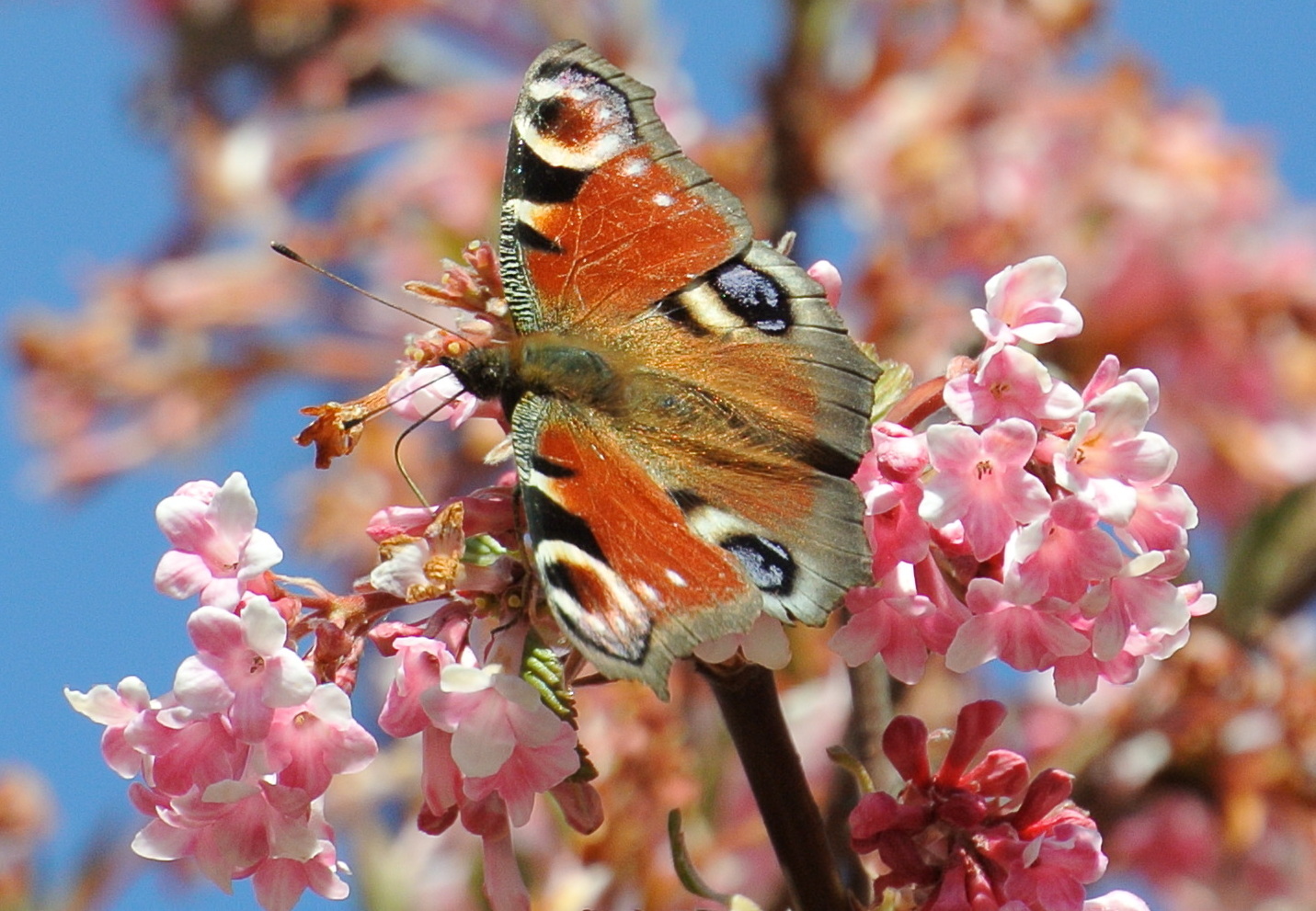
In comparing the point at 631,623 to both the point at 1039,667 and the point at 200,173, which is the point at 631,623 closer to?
the point at 1039,667

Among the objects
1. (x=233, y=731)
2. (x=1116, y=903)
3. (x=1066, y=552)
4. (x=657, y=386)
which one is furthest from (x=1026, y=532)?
(x=233, y=731)

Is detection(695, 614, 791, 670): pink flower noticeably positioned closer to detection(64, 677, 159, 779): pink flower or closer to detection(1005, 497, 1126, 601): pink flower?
detection(1005, 497, 1126, 601): pink flower

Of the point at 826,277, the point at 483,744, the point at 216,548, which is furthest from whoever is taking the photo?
the point at 826,277

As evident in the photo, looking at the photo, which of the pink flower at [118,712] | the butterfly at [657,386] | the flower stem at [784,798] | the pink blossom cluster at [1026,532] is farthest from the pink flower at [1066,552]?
the pink flower at [118,712]

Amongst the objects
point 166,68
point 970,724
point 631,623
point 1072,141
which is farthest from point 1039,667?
point 166,68

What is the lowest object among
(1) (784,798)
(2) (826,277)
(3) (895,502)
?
(1) (784,798)

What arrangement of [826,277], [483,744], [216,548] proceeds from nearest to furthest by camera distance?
1. [483,744]
2. [216,548]
3. [826,277]

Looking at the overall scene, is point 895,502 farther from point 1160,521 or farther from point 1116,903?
point 1116,903

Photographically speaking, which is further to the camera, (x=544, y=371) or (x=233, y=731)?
(x=544, y=371)
